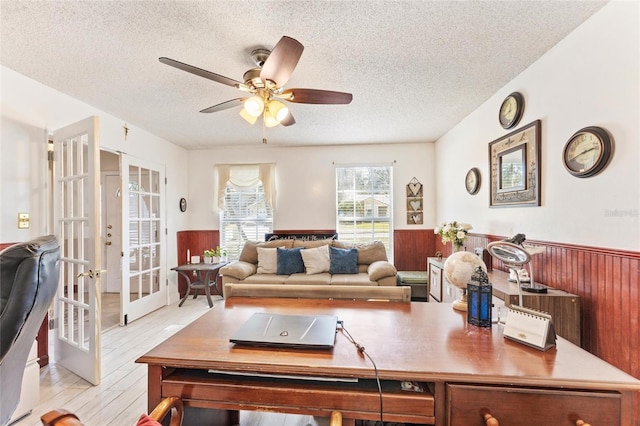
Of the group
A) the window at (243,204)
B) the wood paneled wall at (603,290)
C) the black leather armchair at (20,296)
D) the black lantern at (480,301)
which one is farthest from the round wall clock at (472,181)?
the black leather armchair at (20,296)

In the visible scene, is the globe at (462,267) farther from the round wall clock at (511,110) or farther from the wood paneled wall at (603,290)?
the round wall clock at (511,110)

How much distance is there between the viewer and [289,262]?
4.06 m

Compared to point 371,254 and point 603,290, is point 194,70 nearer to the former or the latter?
point 603,290

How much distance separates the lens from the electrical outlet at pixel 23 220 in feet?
7.72

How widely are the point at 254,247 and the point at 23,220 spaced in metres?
2.53

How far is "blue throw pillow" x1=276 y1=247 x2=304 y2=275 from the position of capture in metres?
4.03

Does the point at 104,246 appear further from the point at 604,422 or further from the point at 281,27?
the point at 604,422

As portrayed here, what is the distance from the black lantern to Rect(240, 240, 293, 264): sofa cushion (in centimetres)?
329

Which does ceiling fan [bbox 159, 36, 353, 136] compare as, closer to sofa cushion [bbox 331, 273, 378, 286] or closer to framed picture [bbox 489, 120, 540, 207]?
framed picture [bbox 489, 120, 540, 207]

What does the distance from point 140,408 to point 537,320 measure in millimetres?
2431

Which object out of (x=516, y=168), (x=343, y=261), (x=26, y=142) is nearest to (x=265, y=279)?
(x=343, y=261)

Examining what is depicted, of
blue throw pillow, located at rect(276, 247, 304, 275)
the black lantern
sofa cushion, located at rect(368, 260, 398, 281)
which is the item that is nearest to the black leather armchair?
the black lantern

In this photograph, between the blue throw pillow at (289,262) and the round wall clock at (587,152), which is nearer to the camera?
the round wall clock at (587,152)

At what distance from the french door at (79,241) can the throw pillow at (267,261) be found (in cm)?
203
